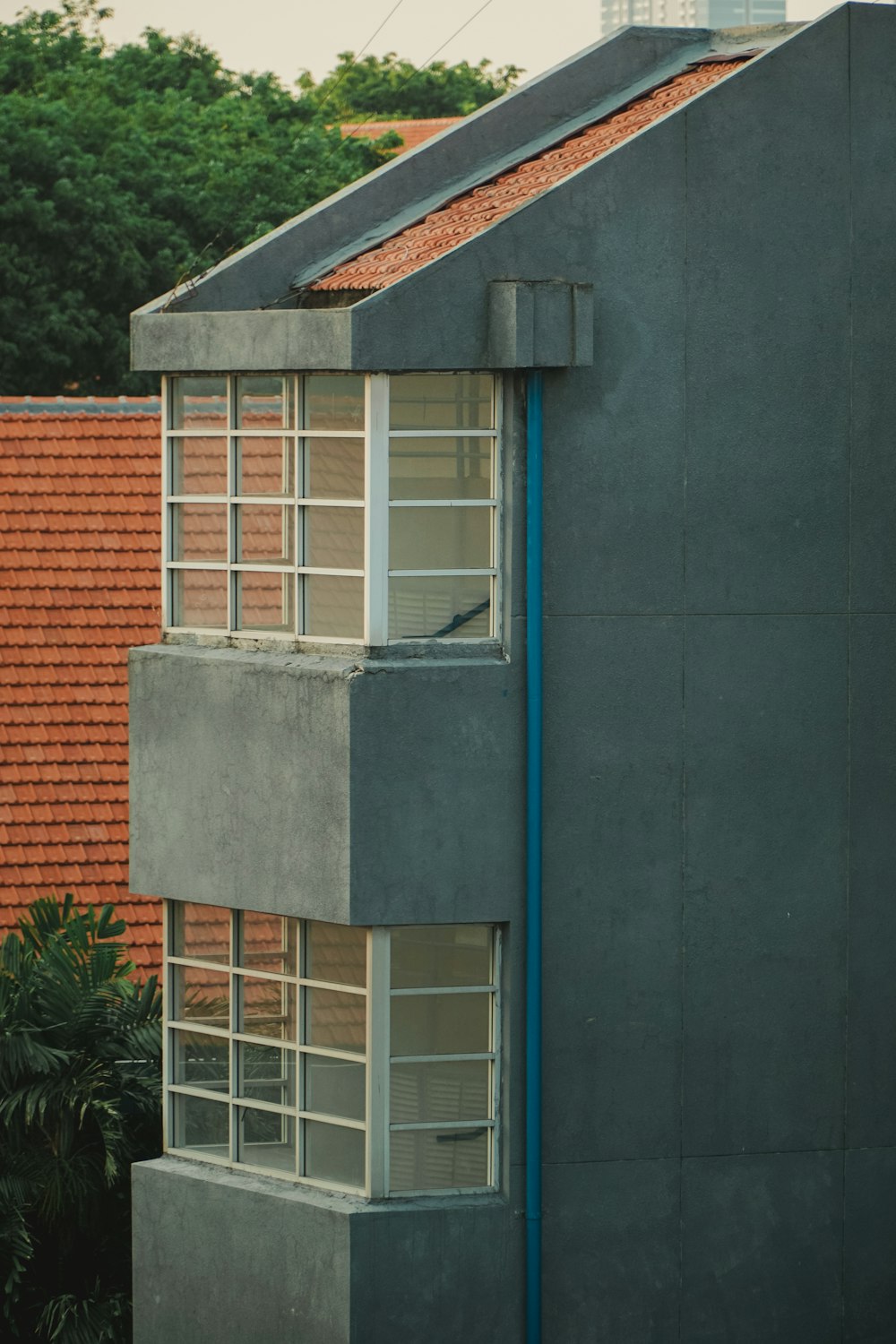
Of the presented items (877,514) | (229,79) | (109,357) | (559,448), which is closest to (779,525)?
(877,514)

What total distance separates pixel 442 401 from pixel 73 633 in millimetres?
6979

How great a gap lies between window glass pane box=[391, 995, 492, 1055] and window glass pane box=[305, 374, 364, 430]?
343cm

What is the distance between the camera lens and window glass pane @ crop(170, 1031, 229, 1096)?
13281 millimetres

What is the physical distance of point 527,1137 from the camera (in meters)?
12.3

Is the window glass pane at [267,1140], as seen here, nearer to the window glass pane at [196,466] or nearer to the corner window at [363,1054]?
the corner window at [363,1054]

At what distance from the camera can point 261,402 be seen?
504 inches

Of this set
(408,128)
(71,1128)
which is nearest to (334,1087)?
(71,1128)

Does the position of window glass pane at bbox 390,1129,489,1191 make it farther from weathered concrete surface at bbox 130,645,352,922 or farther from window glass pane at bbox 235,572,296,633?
window glass pane at bbox 235,572,296,633

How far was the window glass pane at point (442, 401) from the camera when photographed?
1215 centimetres

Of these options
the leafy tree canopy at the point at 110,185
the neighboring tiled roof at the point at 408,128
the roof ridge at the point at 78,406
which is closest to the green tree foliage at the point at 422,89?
the neighboring tiled roof at the point at 408,128

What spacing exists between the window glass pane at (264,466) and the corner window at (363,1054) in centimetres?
265

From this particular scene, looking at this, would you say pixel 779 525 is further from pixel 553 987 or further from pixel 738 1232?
pixel 738 1232

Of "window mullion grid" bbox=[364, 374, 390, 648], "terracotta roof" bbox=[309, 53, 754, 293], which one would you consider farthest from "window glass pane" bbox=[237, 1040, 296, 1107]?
"terracotta roof" bbox=[309, 53, 754, 293]

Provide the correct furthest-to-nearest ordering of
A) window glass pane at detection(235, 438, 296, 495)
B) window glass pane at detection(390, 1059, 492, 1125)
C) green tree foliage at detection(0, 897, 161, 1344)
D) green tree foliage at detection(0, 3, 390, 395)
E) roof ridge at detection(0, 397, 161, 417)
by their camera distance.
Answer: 1. green tree foliage at detection(0, 3, 390, 395)
2. roof ridge at detection(0, 397, 161, 417)
3. green tree foliage at detection(0, 897, 161, 1344)
4. window glass pane at detection(235, 438, 296, 495)
5. window glass pane at detection(390, 1059, 492, 1125)
